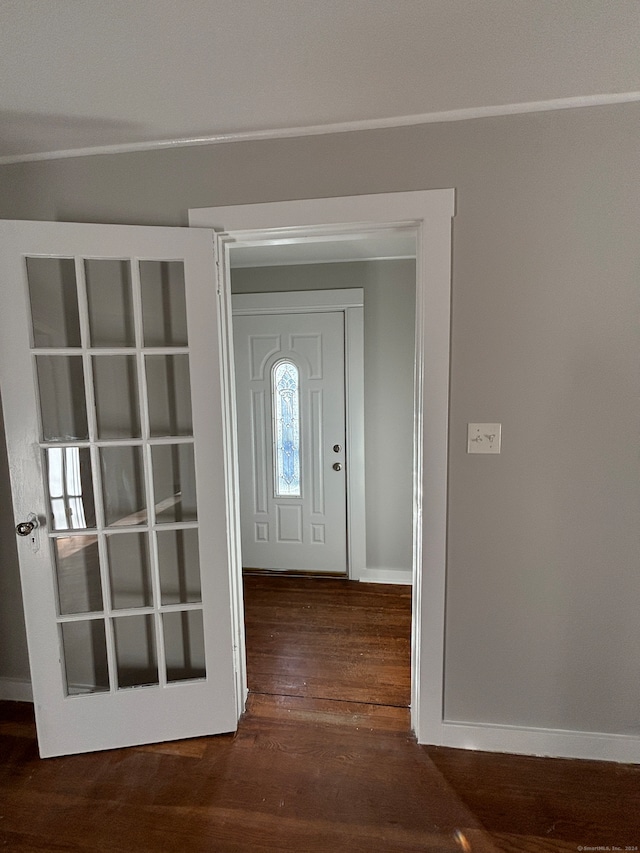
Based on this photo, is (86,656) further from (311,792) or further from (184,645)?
(311,792)

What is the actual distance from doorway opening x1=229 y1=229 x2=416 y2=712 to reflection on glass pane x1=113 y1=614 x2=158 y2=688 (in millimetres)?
926

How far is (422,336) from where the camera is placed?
1.55 meters

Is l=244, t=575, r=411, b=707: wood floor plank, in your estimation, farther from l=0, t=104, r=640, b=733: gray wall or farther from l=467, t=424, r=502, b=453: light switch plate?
l=467, t=424, r=502, b=453: light switch plate

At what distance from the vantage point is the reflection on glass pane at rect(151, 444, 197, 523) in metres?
1.67

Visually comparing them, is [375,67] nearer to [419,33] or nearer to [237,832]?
[419,33]

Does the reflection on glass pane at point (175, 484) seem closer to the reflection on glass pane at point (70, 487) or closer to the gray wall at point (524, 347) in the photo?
the reflection on glass pane at point (70, 487)

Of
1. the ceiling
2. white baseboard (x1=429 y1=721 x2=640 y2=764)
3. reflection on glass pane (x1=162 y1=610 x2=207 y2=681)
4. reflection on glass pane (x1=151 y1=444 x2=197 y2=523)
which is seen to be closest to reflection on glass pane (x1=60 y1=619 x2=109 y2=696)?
reflection on glass pane (x1=162 y1=610 x2=207 y2=681)

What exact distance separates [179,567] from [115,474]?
0.46 m

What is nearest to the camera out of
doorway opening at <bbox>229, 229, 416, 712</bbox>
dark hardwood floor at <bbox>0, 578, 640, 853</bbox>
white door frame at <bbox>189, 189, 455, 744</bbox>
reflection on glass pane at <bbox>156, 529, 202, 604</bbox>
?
dark hardwood floor at <bbox>0, 578, 640, 853</bbox>

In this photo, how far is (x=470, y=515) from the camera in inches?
62.5

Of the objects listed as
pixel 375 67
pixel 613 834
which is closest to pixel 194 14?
pixel 375 67

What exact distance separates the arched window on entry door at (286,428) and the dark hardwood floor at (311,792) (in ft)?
4.76

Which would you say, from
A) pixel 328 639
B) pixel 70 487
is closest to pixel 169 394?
pixel 70 487

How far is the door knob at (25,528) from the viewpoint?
1.56 meters
